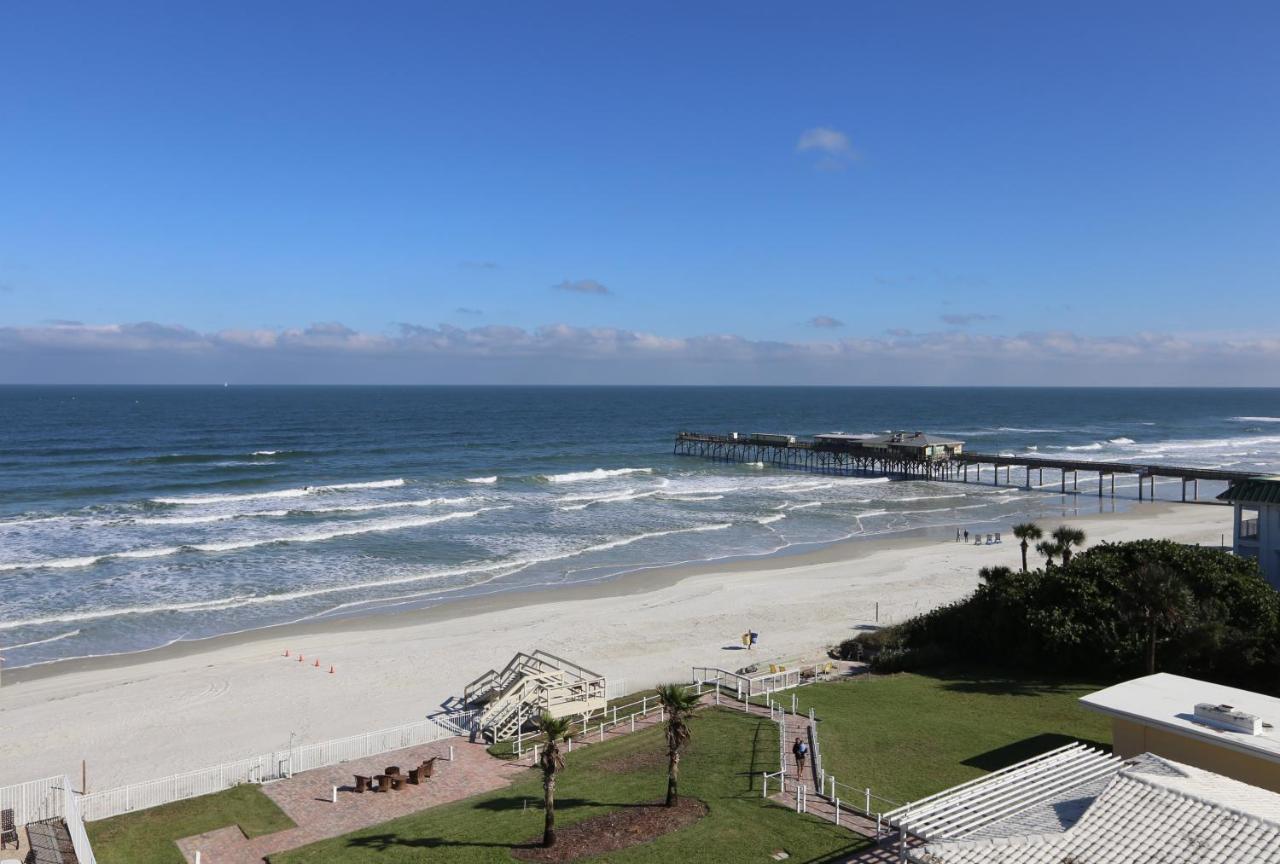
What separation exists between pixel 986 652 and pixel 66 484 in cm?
6156

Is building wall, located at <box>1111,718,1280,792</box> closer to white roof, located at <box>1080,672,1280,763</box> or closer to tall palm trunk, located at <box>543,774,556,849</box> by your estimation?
white roof, located at <box>1080,672,1280,763</box>

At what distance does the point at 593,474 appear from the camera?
7544 centimetres

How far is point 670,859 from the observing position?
46.3 ft

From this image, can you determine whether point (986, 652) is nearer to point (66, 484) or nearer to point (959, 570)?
point (959, 570)

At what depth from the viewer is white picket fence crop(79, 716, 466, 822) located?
17.2m

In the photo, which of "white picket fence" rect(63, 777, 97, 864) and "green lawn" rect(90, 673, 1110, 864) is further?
"green lawn" rect(90, 673, 1110, 864)

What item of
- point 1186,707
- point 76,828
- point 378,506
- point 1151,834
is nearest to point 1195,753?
point 1186,707

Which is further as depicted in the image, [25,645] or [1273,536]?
[25,645]

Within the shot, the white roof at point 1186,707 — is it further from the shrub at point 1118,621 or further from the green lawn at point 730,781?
the shrub at point 1118,621

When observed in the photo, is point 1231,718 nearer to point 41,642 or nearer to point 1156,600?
point 1156,600

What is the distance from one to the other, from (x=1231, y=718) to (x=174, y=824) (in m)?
18.2

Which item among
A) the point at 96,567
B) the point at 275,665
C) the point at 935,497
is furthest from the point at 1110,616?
the point at 935,497

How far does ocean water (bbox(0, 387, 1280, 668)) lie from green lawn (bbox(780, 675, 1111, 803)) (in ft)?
63.1

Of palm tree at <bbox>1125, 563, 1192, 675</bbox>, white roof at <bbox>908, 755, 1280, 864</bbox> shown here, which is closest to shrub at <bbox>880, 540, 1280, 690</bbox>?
palm tree at <bbox>1125, 563, 1192, 675</bbox>
